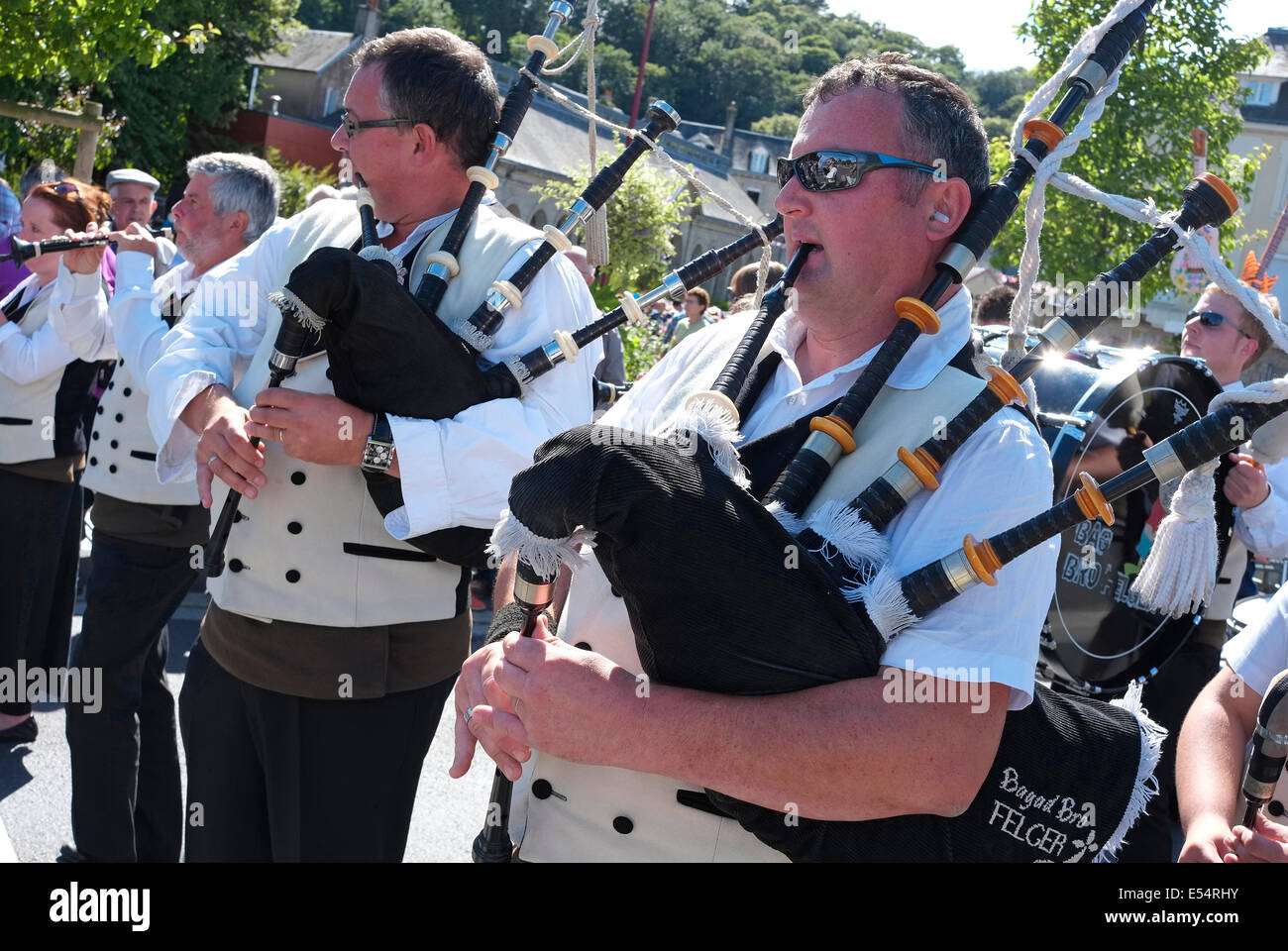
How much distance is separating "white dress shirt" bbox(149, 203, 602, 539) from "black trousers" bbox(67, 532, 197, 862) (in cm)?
114

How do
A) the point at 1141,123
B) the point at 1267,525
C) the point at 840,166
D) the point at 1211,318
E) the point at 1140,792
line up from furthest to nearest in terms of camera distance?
the point at 1141,123 → the point at 1211,318 → the point at 1267,525 → the point at 840,166 → the point at 1140,792

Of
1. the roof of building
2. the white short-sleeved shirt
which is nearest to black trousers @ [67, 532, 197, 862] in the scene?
the white short-sleeved shirt

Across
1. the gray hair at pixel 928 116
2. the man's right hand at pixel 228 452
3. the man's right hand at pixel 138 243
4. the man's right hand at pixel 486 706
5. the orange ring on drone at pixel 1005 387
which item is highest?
the gray hair at pixel 928 116

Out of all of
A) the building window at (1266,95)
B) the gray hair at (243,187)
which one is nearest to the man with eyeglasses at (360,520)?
the gray hair at (243,187)

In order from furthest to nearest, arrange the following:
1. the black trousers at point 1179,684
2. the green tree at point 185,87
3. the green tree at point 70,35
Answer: the green tree at point 185,87, the green tree at point 70,35, the black trousers at point 1179,684

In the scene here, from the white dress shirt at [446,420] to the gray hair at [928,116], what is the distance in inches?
38.3

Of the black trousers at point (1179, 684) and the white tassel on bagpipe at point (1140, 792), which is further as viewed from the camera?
the black trousers at point (1179, 684)

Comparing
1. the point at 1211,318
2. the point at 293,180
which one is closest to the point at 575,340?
the point at 1211,318

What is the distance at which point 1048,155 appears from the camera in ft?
5.72

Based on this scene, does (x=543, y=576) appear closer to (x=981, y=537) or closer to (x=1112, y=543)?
(x=981, y=537)

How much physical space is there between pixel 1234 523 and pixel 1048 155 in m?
3.08

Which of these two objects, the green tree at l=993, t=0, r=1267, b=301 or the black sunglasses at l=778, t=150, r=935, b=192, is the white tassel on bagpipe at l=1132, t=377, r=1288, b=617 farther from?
the green tree at l=993, t=0, r=1267, b=301

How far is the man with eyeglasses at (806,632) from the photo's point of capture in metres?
1.55

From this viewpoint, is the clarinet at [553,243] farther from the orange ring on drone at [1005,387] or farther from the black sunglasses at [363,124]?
the orange ring on drone at [1005,387]
